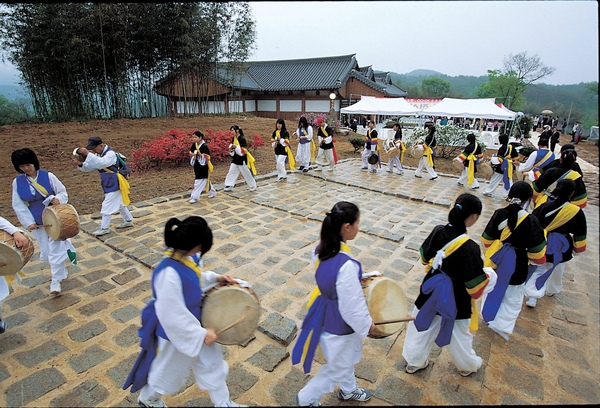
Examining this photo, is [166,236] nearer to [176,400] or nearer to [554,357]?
[176,400]

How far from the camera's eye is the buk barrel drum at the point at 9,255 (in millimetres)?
3020

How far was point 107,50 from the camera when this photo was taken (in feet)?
47.6

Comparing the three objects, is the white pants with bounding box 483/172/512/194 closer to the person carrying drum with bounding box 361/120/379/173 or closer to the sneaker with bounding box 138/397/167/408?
the person carrying drum with bounding box 361/120/379/173

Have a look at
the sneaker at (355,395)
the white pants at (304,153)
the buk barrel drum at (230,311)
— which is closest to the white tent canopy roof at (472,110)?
the white pants at (304,153)

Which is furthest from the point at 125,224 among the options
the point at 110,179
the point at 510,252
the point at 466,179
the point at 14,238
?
the point at 466,179

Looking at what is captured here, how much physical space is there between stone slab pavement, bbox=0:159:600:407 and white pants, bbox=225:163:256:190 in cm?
183

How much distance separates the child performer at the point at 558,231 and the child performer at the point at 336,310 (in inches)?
111

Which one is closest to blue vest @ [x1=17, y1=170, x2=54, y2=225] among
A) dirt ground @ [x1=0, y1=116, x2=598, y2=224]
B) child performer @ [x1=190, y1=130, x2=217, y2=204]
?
dirt ground @ [x1=0, y1=116, x2=598, y2=224]

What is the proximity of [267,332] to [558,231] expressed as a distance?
360 centimetres

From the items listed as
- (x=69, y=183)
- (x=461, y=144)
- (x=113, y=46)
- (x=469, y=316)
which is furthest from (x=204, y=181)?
(x=461, y=144)

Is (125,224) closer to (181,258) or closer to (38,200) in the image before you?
(38,200)

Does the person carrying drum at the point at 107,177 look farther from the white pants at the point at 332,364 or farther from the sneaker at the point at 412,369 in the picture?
the sneaker at the point at 412,369

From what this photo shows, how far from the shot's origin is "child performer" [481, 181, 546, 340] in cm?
317

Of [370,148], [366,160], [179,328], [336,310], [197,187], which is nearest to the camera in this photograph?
[179,328]
